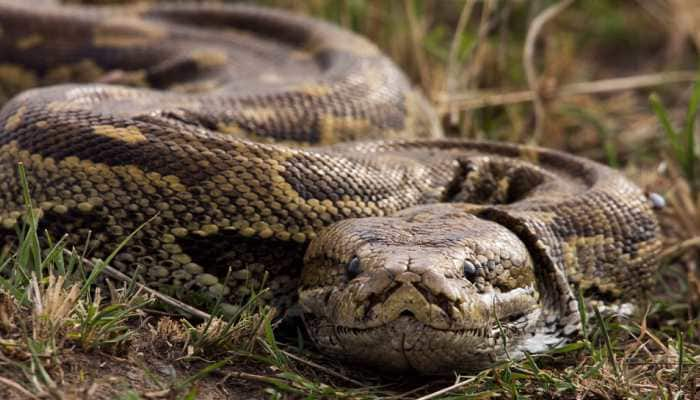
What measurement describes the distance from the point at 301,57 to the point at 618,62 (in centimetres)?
437

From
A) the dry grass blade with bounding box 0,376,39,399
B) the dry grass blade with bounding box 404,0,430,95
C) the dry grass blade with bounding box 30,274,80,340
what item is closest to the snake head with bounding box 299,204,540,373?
the dry grass blade with bounding box 30,274,80,340

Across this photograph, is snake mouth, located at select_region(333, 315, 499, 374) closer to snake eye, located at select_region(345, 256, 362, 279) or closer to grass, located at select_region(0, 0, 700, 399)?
grass, located at select_region(0, 0, 700, 399)

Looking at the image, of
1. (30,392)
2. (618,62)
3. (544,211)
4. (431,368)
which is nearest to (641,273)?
(544,211)

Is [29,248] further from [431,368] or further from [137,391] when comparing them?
[431,368]

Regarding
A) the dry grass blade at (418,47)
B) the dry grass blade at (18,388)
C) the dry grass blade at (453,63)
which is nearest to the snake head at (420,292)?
the dry grass blade at (18,388)

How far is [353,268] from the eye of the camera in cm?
455

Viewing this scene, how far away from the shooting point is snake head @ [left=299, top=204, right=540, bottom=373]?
4234 millimetres

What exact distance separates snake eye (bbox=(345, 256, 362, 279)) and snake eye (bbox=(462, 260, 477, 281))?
0.49m

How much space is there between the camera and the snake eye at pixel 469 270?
14.9 ft

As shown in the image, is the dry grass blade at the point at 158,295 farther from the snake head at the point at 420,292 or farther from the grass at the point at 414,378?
the snake head at the point at 420,292

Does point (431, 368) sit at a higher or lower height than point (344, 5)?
lower

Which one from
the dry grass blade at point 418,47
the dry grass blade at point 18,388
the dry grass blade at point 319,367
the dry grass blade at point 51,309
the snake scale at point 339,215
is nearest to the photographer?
the dry grass blade at point 18,388

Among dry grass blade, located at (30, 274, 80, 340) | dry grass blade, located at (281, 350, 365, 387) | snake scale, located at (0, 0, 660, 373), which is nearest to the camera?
dry grass blade, located at (30, 274, 80, 340)

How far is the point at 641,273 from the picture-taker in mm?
5828
